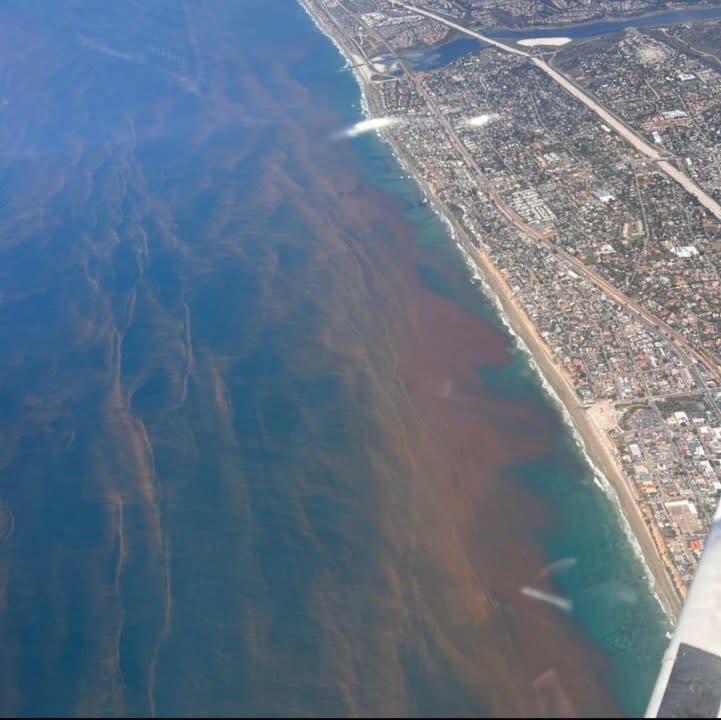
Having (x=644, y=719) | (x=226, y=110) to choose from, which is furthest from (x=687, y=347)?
(x=226, y=110)

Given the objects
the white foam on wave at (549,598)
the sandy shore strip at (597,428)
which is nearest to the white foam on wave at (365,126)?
the sandy shore strip at (597,428)

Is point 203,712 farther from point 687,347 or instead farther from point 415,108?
point 415,108

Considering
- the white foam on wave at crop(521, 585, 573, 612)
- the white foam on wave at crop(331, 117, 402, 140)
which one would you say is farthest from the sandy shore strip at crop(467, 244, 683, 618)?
the white foam on wave at crop(331, 117, 402, 140)

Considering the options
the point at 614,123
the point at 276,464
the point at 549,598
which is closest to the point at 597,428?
the point at 549,598

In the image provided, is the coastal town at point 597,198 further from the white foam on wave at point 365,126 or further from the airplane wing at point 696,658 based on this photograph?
the airplane wing at point 696,658

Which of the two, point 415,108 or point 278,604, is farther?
point 415,108

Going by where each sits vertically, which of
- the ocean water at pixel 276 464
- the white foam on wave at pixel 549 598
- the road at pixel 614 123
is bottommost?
the white foam on wave at pixel 549 598

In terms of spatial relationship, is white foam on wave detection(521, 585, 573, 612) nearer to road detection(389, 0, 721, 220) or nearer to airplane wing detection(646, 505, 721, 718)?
→ airplane wing detection(646, 505, 721, 718)
